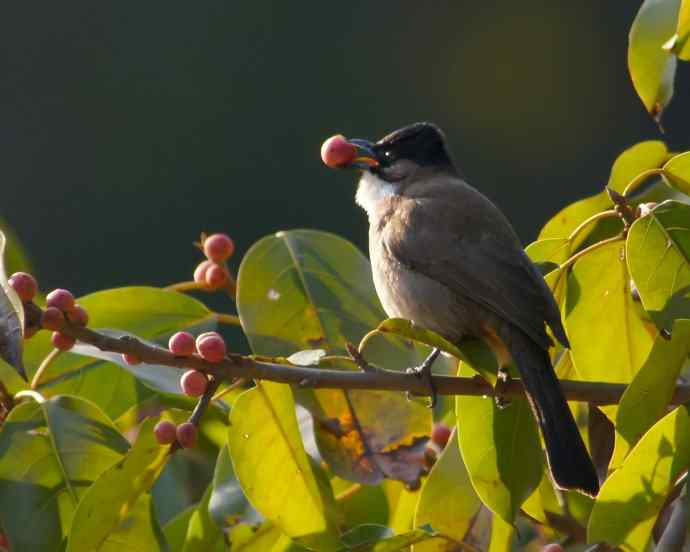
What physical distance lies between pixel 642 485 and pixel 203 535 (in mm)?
713

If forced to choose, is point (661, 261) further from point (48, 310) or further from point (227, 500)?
point (48, 310)

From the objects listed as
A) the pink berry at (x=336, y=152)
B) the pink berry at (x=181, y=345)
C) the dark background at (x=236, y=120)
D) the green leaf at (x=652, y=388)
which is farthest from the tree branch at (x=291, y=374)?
the dark background at (x=236, y=120)

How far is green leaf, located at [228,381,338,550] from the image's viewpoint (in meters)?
2.14

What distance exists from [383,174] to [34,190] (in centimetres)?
904

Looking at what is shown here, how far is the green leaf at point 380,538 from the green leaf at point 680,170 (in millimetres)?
732

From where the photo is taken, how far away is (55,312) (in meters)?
2.04

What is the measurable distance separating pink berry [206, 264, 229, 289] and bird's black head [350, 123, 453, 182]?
0.95 m

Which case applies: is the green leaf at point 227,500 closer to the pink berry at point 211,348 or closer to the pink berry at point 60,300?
the pink berry at point 211,348

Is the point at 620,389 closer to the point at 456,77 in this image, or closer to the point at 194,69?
the point at 194,69

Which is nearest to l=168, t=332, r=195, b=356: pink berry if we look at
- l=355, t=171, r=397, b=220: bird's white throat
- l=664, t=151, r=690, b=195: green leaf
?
l=664, t=151, r=690, b=195: green leaf

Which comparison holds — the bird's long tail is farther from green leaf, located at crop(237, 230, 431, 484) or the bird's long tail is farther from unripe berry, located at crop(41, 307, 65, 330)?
unripe berry, located at crop(41, 307, 65, 330)

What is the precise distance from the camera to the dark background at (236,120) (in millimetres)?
11633

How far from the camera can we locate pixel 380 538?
2.08 metres

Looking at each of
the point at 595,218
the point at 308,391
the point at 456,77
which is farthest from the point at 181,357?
the point at 456,77
